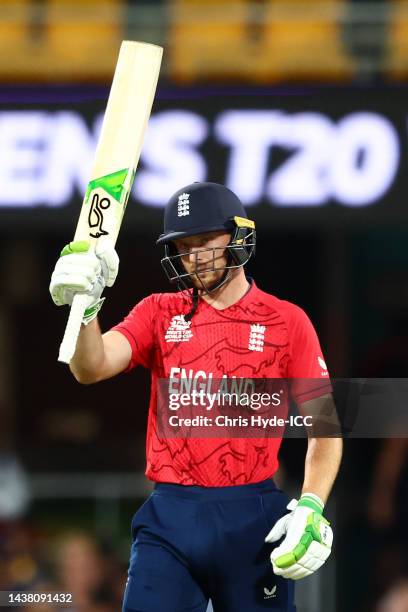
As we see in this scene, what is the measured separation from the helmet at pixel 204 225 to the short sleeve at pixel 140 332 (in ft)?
0.38

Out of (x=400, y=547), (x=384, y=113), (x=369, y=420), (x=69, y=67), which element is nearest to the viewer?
(x=369, y=420)

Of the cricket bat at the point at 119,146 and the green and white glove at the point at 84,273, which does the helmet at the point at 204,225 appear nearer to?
the cricket bat at the point at 119,146

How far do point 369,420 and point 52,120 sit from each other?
3473mm

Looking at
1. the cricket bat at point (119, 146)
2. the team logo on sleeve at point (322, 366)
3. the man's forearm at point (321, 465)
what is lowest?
the man's forearm at point (321, 465)

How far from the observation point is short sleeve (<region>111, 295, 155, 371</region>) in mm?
3100

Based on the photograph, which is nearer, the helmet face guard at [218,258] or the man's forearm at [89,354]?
the man's forearm at [89,354]

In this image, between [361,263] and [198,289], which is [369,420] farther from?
[361,263]

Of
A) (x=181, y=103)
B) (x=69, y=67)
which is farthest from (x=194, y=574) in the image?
(x=69, y=67)

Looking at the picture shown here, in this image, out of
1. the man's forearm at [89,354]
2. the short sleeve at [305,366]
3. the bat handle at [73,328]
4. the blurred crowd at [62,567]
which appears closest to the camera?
the bat handle at [73,328]

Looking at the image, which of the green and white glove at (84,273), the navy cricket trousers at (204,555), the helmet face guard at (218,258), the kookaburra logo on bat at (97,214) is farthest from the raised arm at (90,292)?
the navy cricket trousers at (204,555)

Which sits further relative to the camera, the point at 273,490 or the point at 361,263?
the point at 361,263

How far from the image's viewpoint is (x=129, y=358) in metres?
3.09

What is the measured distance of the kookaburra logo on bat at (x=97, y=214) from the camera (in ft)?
9.78

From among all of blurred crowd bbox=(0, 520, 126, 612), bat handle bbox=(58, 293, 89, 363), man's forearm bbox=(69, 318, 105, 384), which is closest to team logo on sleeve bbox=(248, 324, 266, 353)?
man's forearm bbox=(69, 318, 105, 384)
